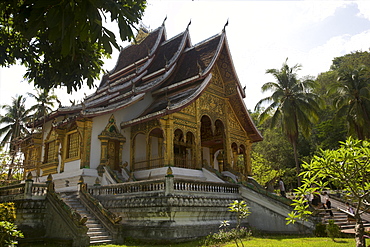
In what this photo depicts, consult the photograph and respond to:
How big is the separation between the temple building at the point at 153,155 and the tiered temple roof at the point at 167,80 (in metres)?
0.07

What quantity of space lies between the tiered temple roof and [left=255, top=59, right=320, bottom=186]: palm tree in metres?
5.37

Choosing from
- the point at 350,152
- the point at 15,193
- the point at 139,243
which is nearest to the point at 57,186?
the point at 15,193

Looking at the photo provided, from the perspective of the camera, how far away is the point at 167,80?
17.1 metres

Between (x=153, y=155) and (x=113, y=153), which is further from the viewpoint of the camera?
(x=153, y=155)

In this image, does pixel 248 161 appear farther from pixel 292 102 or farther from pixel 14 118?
pixel 14 118

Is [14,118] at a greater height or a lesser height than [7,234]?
greater

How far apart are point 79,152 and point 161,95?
5529mm

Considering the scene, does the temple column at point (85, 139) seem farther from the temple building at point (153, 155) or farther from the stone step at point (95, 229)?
the stone step at point (95, 229)

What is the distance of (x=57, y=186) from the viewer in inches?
573

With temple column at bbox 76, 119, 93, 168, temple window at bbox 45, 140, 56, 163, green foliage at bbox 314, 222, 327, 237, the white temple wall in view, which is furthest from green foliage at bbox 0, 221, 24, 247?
green foliage at bbox 314, 222, 327, 237

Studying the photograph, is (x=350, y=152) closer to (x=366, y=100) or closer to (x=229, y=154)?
(x=229, y=154)

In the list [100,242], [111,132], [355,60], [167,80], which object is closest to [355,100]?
[167,80]

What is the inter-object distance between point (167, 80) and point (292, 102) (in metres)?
11.1

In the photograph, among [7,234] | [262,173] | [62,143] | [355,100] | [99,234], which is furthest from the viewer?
[262,173]
